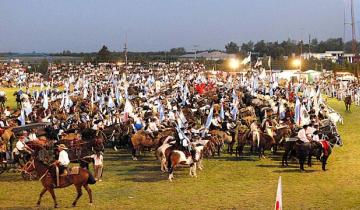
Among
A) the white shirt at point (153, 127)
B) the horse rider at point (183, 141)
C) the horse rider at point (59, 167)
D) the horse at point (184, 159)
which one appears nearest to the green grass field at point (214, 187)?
the horse at point (184, 159)

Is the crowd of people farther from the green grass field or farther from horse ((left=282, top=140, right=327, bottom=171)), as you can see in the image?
the green grass field

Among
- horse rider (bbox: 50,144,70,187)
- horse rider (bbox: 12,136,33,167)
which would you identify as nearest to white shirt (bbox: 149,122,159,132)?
horse rider (bbox: 12,136,33,167)

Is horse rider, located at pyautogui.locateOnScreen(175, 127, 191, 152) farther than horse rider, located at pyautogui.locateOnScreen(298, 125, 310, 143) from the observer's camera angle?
No

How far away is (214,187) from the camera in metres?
14.8

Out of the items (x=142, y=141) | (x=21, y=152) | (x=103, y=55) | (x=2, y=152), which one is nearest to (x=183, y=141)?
(x=142, y=141)

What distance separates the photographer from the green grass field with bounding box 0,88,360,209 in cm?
1305

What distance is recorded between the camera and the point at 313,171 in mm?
16938

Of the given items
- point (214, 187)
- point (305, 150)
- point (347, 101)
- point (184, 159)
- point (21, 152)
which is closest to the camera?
point (214, 187)

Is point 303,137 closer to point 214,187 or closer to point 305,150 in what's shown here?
point 305,150

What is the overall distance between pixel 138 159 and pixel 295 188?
6.85 meters

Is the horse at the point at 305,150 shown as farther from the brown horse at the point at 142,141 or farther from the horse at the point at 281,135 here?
the brown horse at the point at 142,141

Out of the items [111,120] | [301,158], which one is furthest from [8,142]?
[301,158]

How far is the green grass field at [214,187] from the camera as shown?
1305 cm

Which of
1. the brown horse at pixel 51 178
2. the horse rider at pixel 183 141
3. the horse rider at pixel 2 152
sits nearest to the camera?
the brown horse at pixel 51 178
